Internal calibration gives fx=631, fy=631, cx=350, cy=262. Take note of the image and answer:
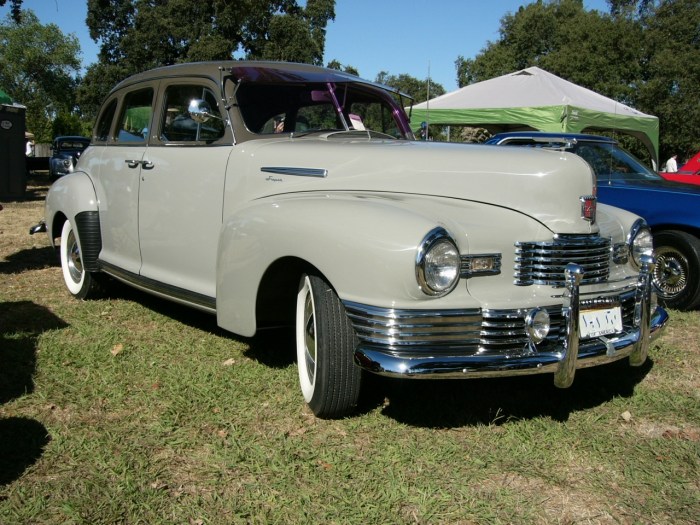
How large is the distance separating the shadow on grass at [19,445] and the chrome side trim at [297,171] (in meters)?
1.73

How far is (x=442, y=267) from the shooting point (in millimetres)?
2678

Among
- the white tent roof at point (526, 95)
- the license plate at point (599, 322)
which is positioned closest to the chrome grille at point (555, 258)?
the license plate at point (599, 322)

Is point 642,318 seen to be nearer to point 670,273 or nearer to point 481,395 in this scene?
point 481,395

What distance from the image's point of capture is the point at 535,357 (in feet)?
8.88

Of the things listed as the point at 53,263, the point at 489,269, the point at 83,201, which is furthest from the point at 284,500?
the point at 53,263

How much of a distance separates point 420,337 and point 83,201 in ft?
11.2

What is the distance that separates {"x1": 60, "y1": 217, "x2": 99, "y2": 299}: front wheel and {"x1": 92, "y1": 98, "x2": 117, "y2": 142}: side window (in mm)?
759

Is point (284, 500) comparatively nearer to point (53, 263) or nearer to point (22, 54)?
point (53, 263)

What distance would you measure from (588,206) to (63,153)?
2085 cm

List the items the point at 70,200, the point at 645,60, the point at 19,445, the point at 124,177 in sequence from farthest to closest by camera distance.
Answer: the point at 645,60 → the point at 70,200 → the point at 124,177 → the point at 19,445

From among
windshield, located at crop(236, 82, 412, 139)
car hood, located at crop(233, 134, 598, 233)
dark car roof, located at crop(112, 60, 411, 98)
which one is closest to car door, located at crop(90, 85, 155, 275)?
dark car roof, located at crop(112, 60, 411, 98)

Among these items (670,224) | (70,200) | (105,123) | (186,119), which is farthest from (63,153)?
(670,224)

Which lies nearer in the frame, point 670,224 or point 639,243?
point 639,243

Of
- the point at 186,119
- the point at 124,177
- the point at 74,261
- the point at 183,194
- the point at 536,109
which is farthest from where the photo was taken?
the point at 536,109
